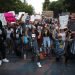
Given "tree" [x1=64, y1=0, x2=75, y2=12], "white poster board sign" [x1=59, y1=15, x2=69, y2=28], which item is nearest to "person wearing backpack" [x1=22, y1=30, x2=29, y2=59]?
"white poster board sign" [x1=59, y1=15, x2=69, y2=28]

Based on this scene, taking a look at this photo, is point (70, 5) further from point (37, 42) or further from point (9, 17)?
point (37, 42)

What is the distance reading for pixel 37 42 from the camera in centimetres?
1662

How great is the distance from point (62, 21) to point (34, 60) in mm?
2260

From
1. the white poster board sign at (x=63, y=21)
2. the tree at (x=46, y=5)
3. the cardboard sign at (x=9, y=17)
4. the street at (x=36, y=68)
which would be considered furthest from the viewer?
the tree at (x=46, y=5)

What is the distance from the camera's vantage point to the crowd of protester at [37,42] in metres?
15.9

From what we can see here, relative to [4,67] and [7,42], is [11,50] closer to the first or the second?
[7,42]

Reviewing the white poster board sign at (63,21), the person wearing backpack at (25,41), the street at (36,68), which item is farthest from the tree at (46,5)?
the street at (36,68)

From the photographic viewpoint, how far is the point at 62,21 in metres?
17.2

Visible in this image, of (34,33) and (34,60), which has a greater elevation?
(34,33)

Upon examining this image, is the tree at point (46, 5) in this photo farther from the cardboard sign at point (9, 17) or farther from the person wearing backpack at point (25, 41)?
the person wearing backpack at point (25, 41)

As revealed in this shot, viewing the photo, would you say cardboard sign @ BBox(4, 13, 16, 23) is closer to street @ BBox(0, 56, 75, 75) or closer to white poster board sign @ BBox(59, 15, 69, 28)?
street @ BBox(0, 56, 75, 75)

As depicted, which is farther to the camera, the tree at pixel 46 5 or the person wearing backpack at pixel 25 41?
the tree at pixel 46 5

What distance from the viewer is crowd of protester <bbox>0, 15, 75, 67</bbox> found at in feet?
52.1

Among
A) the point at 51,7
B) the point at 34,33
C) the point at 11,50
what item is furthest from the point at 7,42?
the point at 51,7
